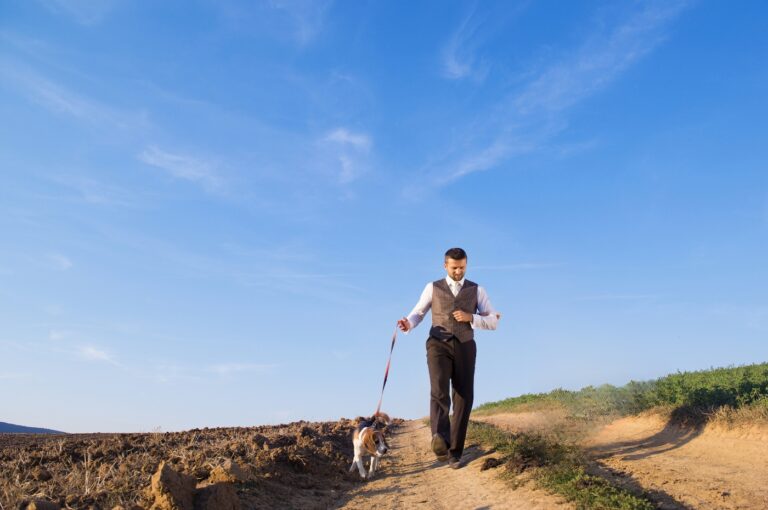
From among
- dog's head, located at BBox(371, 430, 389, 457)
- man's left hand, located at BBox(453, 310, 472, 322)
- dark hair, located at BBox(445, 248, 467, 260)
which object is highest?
dark hair, located at BBox(445, 248, 467, 260)

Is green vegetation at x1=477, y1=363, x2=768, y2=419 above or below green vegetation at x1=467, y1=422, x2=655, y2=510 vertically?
above

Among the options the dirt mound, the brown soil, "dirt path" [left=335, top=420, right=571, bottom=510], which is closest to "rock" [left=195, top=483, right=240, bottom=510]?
the dirt mound

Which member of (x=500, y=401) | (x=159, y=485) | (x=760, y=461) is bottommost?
(x=760, y=461)

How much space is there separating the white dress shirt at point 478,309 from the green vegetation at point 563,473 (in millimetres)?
1804

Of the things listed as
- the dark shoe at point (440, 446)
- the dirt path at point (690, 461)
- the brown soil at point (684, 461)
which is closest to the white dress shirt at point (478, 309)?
the dark shoe at point (440, 446)

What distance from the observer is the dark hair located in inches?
305

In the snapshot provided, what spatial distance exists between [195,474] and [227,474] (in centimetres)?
45

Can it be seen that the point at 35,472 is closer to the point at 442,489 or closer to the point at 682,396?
the point at 442,489

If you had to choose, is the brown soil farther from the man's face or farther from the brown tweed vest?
the man's face

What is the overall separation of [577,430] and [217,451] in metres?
8.10

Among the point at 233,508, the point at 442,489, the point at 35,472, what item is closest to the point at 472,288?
the point at 442,489

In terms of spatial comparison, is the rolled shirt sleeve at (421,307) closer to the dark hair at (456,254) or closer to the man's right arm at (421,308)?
the man's right arm at (421,308)

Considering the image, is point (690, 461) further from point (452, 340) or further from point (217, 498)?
point (217, 498)

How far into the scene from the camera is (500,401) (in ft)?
88.7
